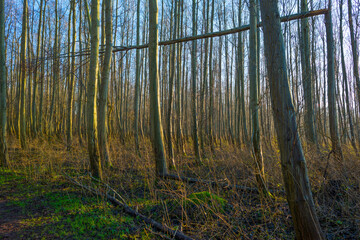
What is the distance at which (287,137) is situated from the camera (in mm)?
1810

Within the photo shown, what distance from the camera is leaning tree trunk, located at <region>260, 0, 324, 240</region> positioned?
1753mm

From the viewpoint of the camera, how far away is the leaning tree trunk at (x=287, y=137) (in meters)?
1.75

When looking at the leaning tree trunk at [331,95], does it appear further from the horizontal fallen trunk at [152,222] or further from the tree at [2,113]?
the tree at [2,113]

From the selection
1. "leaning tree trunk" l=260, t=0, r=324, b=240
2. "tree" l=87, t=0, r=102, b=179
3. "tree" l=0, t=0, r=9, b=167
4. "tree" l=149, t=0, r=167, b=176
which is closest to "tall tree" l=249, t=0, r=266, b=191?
"leaning tree trunk" l=260, t=0, r=324, b=240

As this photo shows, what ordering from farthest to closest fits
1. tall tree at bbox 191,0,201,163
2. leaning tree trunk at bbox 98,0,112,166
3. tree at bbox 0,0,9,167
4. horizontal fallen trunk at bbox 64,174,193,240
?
1. tall tree at bbox 191,0,201,163
2. tree at bbox 0,0,9,167
3. leaning tree trunk at bbox 98,0,112,166
4. horizontal fallen trunk at bbox 64,174,193,240

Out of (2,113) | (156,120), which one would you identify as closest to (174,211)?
(156,120)

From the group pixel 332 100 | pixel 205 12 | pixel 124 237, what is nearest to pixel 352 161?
pixel 332 100

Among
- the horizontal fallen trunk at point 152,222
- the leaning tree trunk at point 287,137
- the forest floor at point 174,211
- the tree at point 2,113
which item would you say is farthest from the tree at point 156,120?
the tree at point 2,113

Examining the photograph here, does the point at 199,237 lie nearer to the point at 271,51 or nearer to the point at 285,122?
the point at 285,122

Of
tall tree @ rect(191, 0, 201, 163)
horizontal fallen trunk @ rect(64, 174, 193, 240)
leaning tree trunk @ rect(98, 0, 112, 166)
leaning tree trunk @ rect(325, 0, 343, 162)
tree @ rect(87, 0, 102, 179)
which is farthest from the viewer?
tall tree @ rect(191, 0, 201, 163)

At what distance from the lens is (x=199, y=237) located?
8.33 ft

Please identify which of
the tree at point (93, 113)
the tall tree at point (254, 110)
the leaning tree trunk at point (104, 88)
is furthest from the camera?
the leaning tree trunk at point (104, 88)

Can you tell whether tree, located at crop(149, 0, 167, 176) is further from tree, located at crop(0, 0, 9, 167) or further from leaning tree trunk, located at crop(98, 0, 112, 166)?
tree, located at crop(0, 0, 9, 167)

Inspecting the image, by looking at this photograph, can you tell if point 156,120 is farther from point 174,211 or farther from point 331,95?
point 331,95
